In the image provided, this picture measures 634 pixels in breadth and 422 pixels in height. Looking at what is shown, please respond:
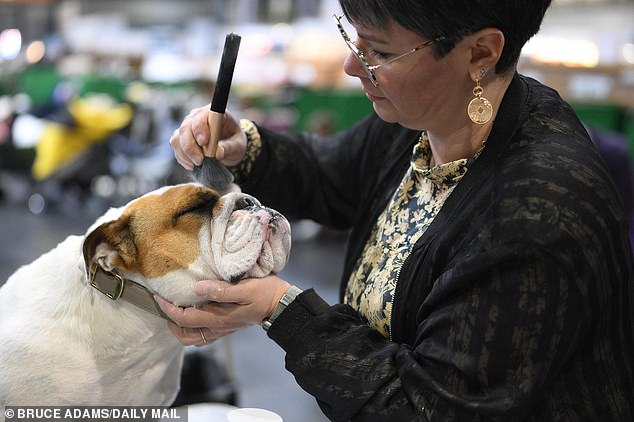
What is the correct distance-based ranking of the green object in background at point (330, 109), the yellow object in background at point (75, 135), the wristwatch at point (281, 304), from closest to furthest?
the wristwatch at point (281, 304)
the green object in background at point (330, 109)
the yellow object in background at point (75, 135)

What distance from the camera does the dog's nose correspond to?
1.66 meters

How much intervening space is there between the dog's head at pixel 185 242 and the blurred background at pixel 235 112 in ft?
3.80

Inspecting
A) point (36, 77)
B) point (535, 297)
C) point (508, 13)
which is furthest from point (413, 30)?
point (36, 77)

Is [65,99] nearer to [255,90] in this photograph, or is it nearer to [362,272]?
[255,90]

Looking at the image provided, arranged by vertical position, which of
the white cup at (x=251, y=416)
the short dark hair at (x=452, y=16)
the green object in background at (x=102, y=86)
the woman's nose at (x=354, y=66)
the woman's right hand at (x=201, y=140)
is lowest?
the green object in background at (x=102, y=86)

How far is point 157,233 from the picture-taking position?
1602 millimetres

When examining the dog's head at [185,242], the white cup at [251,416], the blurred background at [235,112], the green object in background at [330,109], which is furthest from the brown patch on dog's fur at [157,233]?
the green object in background at [330,109]

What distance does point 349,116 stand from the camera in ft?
25.1

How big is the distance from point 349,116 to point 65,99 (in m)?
3.38

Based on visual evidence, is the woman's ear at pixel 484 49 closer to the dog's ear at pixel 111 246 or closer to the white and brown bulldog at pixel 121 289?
the white and brown bulldog at pixel 121 289

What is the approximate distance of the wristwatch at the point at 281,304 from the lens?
1.42 m

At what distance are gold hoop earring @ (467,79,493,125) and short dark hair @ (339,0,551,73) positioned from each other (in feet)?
0.29

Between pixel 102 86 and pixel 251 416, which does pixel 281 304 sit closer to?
pixel 251 416

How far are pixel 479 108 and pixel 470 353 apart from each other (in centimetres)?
49
